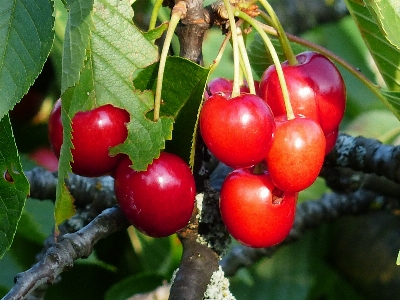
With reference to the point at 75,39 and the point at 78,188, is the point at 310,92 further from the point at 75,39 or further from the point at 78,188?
the point at 78,188

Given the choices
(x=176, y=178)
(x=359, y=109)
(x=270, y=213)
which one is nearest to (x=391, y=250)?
(x=359, y=109)

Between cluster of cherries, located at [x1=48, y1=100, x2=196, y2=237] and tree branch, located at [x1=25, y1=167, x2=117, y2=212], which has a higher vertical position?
cluster of cherries, located at [x1=48, y1=100, x2=196, y2=237]

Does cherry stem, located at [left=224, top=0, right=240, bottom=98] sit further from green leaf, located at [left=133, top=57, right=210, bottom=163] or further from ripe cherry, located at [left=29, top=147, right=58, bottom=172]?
ripe cherry, located at [left=29, top=147, right=58, bottom=172]

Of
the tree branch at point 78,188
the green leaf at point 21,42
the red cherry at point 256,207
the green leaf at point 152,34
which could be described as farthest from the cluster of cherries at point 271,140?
the tree branch at point 78,188

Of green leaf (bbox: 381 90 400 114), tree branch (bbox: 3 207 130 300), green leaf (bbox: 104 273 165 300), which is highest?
green leaf (bbox: 381 90 400 114)

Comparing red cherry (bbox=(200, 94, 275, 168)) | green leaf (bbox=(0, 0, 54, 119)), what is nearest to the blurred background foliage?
red cherry (bbox=(200, 94, 275, 168))

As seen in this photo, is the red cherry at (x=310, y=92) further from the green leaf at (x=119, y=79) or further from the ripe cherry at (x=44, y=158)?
the ripe cherry at (x=44, y=158)

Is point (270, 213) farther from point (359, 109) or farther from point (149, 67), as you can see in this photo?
point (359, 109)
